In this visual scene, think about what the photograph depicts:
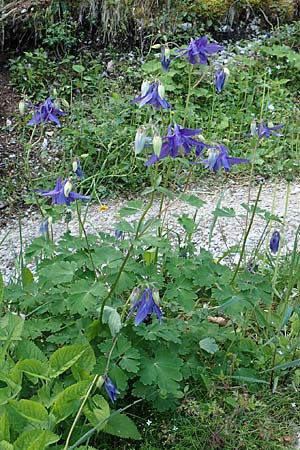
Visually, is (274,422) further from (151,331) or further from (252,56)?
(252,56)

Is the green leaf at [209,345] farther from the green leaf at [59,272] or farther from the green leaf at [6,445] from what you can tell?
the green leaf at [6,445]

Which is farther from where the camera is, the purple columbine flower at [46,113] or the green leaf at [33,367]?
the purple columbine flower at [46,113]

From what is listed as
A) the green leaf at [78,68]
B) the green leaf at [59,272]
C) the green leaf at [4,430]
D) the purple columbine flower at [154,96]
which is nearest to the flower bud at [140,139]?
the purple columbine flower at [154,96]

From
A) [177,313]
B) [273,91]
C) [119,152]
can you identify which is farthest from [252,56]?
[177,313]

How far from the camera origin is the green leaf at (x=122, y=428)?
1848 mm

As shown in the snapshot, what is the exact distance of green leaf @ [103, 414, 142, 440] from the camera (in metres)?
1.85

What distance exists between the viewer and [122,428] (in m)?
1.86

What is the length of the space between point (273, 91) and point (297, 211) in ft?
5.23

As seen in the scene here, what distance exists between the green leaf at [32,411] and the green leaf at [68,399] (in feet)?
0.13

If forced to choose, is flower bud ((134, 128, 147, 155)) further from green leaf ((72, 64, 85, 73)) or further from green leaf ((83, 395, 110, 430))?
green leaf ((72, 64, 85, 73))

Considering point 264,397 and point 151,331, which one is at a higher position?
point 151,331

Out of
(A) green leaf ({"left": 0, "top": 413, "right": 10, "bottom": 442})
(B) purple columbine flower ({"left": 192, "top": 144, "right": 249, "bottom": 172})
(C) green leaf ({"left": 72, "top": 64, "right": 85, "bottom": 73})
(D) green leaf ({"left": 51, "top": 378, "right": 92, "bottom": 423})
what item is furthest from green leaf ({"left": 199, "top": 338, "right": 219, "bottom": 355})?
(C) green leaf ({"left": 72, "top": 64, "right": 85, "bottom": 73})

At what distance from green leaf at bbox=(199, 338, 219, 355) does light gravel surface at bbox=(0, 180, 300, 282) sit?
1.18 m

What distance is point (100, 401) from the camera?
1.79 meters
